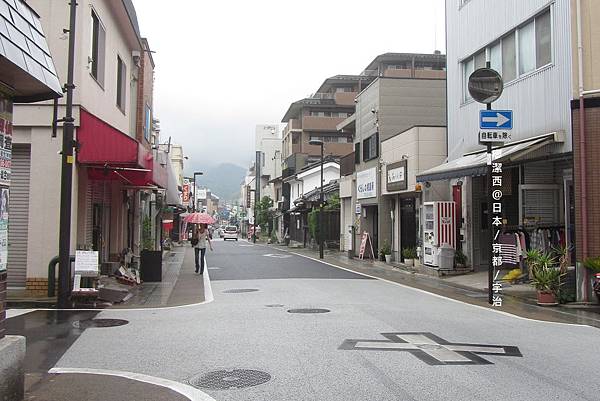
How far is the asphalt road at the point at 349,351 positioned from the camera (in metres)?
5.98

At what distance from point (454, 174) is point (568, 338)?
8.47 m

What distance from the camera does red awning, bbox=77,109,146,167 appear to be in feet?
42.1

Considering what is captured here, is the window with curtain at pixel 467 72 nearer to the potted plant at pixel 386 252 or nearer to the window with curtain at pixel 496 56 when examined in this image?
the window with curtain at pixel 496 56

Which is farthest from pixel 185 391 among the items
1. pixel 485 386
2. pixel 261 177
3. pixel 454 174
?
pixel 261 177

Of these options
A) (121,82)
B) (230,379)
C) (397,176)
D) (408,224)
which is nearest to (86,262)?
(230,379)

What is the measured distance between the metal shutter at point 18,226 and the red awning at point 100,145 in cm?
138

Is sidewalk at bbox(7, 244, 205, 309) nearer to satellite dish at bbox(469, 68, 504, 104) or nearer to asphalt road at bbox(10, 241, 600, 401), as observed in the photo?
asphalt road at bbox(10, 241, 600, 401)

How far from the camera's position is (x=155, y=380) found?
20.7 ft

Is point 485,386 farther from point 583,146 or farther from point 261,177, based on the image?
point 261,177

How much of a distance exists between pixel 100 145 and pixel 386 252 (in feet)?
54.4

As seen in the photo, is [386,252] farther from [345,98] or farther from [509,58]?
[345,98]

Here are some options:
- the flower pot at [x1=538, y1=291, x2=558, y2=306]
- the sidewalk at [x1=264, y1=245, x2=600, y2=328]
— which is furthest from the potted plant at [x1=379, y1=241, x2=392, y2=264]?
the flower pot at [x1=538, y1=291, x2=558, y2=306]

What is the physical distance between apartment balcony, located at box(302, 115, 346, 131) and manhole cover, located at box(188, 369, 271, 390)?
198 ft

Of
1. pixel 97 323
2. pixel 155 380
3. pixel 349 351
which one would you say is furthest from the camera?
pixel 97 323
